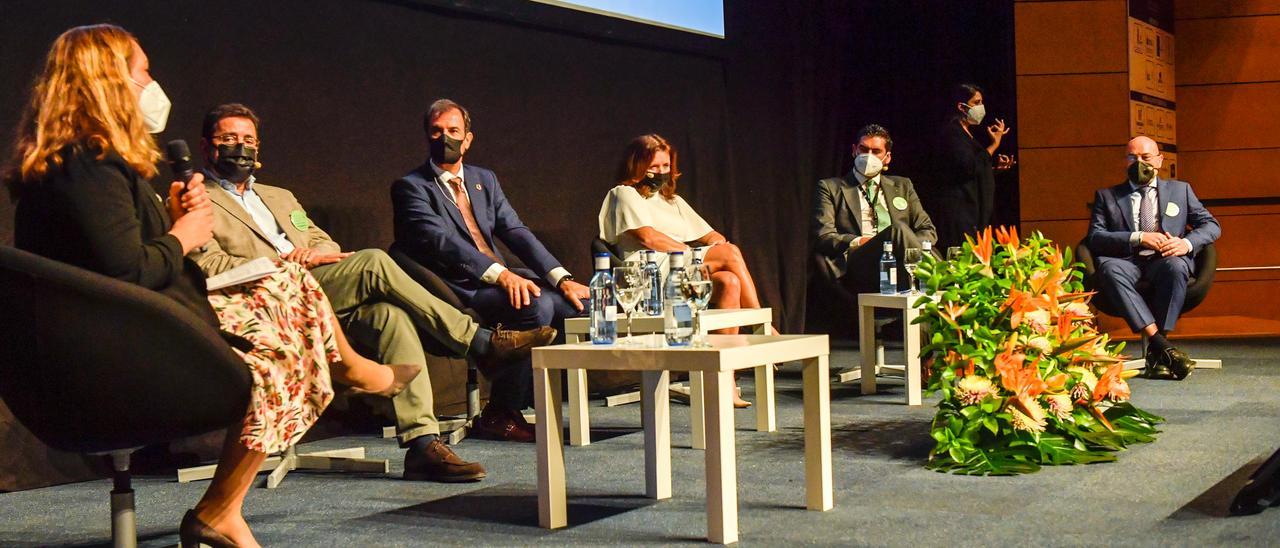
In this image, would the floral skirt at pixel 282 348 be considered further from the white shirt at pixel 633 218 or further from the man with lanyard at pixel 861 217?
the man with lanyard at pixel 861 217

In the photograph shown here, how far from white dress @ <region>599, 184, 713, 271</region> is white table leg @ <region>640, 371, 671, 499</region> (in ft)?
5.07

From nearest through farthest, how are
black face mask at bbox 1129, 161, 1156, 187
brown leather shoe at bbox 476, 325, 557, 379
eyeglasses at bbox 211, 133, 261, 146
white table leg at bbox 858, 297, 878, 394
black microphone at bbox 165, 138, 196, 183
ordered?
black microphone at bbox 165, 138, 196, 183 < eyeglasses at bbox 211, 133, 261, 146 < brown leather shoe at bbox 476, 325, 557, 379 < white table leg at bbox 858, 297, 878, 394 < black face mask at bbox 1129, 161, 1156, 187

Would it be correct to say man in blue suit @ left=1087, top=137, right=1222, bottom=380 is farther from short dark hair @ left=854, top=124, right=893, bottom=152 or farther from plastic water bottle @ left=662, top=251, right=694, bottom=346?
plastic water bottle @ left=662, top=251, right=694, bottom=346

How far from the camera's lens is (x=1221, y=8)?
24.3 feet

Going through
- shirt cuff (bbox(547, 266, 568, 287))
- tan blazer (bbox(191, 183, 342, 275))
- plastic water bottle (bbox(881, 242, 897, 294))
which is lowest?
plastic water bottle (bbox(881, 242, 897, 294))

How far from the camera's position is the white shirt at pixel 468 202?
155 inches

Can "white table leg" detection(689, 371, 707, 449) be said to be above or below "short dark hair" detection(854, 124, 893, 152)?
below

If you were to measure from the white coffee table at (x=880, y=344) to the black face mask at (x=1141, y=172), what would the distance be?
1.38 meters

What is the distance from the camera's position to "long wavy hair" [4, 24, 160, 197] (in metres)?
2.08

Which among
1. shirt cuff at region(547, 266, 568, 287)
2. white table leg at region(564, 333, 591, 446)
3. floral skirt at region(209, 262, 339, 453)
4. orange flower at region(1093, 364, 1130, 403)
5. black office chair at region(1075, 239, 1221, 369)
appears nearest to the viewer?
floral skirt at region(209, 262, 339, 453)

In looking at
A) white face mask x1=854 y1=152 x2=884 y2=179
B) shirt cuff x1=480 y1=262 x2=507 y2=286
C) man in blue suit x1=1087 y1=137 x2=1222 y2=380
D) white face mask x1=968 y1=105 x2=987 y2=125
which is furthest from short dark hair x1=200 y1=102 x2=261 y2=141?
white face mask x1=968 y1=105 x2=987 y2=125

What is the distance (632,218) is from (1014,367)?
1.90 meters

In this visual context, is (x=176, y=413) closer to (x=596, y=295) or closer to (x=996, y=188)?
(x=596, y=295)

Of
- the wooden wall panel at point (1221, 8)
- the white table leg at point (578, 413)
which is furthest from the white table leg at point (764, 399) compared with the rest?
the wooden wall panel at point (1221, 8)
